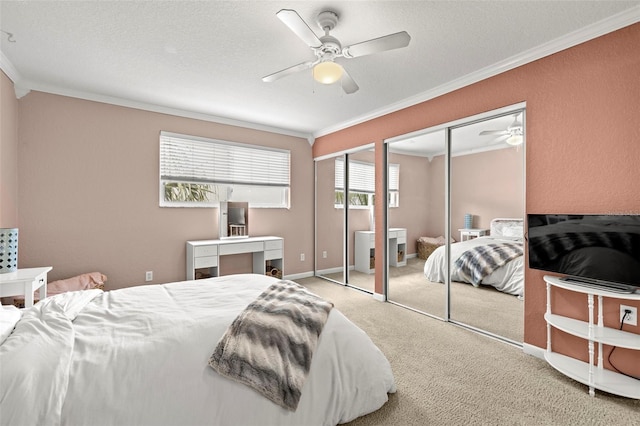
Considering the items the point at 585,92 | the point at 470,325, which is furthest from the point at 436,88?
the point at 470,325

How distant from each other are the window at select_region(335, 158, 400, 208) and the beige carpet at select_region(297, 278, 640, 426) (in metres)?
1.82

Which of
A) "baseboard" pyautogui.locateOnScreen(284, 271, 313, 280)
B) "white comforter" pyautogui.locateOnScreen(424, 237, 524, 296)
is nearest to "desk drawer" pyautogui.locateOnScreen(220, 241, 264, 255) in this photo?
"baseboard" pyautogui.locateOnScreen(284, 271, 313, 280)

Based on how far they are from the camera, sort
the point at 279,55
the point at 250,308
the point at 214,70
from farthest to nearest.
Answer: the point at 214,70, the point at 279,55, the point at 250,308

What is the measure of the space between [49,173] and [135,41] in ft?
6.67

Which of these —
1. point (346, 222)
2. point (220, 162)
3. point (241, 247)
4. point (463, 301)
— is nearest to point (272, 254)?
point (241, 247)

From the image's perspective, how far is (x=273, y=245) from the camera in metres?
4.60

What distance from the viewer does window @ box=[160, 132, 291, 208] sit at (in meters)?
4.14

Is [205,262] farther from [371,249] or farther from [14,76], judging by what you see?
[14,76]

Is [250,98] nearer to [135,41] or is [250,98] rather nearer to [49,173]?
[135,41]

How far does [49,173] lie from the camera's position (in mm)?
3365

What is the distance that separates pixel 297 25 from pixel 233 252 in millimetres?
3133

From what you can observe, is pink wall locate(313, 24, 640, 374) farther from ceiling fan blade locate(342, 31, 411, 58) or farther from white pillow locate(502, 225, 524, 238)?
ceiling fan blade locate(342, 31, 411, 58)

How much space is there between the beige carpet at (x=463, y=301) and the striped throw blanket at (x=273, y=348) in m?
2.03

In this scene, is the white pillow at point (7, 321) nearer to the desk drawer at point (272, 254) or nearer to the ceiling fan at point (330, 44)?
the ceiling fan at point (330, 44)
